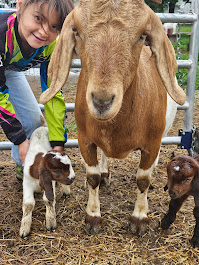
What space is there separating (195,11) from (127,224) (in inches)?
107

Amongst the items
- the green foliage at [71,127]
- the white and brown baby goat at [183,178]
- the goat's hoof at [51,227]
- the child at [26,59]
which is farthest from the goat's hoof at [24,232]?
the green foliage at [71,127]

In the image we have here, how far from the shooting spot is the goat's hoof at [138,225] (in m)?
2.64

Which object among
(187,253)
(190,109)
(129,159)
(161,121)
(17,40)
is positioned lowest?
(129,159)

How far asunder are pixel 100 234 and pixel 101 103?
150cm

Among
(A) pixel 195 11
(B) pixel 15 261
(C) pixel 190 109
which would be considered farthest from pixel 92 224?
(A) pixel 195 11

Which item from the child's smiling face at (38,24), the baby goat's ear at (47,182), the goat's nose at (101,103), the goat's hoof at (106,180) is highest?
the child's smiling face at (38,24)

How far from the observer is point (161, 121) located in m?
2.50

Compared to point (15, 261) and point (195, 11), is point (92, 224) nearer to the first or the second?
point (15, 261)

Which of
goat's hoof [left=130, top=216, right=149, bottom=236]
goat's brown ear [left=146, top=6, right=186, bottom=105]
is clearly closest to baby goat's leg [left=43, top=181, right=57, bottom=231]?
goat's hoof [left=130, top=216, right=149, bottom=236]

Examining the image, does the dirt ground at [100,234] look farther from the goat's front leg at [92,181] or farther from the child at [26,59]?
the child at [26,59]

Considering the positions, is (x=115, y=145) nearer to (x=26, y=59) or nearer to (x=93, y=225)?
(x=93, y=225)

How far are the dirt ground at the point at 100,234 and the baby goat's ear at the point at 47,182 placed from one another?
1.39 feet

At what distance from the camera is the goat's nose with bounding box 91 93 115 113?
1609 millimetres

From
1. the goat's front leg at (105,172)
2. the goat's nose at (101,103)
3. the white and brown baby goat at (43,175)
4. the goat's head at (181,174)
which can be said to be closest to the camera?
the goat's nose at (101,103)
